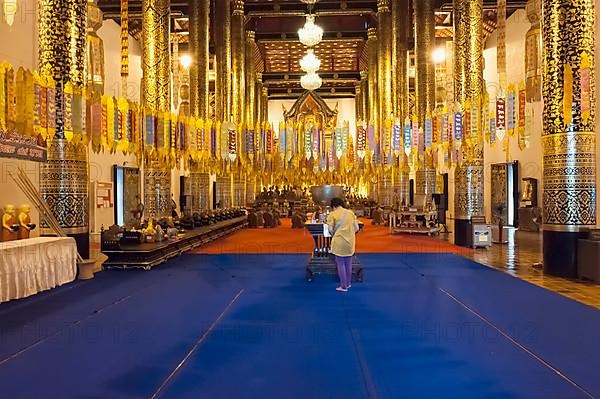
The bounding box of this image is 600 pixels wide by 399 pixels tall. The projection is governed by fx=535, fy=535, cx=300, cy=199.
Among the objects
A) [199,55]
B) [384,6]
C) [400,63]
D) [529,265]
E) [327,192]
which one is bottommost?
[529,265]

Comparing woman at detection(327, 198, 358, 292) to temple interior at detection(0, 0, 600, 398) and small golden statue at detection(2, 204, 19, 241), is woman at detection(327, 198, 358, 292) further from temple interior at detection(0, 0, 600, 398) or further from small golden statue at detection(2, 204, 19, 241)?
small golden statue at detection(2, 204, 19, 241)

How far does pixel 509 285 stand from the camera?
6707 millimetres

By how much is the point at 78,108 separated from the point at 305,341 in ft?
16.5

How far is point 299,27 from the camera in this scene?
22.1 m

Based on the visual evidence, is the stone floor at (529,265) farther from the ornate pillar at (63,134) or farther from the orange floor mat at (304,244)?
the ornate pillar at (63,134)

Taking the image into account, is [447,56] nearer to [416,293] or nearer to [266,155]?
[266,155]

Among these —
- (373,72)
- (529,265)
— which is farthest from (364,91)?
(529,265)

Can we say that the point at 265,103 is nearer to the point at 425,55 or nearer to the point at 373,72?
the point at 373,72

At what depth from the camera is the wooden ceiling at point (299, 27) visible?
59.5 ft

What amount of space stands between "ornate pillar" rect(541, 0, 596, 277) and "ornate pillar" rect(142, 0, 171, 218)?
8.41m

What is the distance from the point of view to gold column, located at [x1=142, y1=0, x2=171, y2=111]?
40.7 feet

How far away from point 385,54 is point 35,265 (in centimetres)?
1604

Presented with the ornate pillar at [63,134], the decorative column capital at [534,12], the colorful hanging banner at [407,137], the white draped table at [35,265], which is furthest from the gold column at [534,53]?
the white draped table at [35,265]

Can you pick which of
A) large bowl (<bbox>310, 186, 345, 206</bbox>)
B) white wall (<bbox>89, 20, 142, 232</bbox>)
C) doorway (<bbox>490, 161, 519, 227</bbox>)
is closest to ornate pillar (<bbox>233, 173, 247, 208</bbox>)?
white wall (<bbox>89, 20, 142, 232</bbox>)
